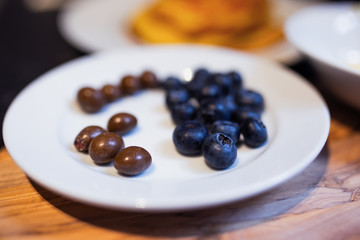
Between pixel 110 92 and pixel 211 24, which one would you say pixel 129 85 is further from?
pixel 211 24

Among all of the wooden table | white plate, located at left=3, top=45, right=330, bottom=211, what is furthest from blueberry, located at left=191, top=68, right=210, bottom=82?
the wooden table

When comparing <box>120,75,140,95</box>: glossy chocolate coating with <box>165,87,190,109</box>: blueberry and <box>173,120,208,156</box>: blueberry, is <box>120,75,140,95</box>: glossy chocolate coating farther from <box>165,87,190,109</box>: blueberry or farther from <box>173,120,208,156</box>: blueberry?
<box>173,120,208,156</box>: blueberry

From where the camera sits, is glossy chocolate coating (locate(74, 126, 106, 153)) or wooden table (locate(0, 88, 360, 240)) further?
glossy chocolate coating (locate(74, 126, 106, 153))

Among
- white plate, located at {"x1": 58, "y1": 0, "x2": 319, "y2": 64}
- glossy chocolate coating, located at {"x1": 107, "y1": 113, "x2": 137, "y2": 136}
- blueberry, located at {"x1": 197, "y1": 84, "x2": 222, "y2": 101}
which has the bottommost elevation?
white plate, located at {"x1": 58, "y1": 0, "x2": 319, "y2": 64}

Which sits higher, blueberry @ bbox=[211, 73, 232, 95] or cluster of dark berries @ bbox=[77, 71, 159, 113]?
blueberry @ bbox=[211, 73, 232, 95]

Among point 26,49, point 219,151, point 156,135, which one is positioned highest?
point 219,151

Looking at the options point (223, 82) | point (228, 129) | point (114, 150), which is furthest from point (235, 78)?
point (114, 150)

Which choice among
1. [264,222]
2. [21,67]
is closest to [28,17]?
[21,67]
